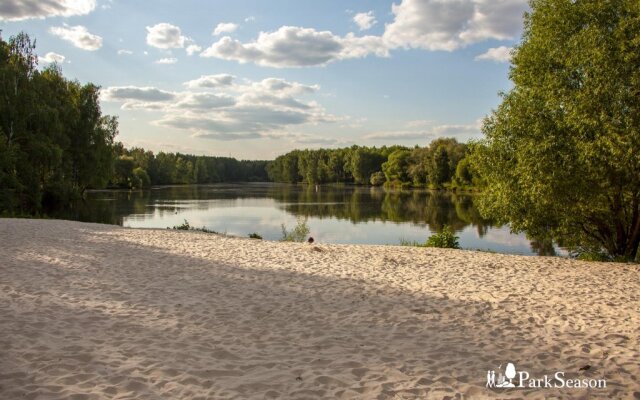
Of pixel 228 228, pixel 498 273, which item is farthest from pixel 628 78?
pixel 228 228

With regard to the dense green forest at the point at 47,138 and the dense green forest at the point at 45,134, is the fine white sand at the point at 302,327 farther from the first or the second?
the dense green forest at the point at 45,134

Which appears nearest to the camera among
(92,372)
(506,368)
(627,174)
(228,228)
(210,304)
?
(92,372)

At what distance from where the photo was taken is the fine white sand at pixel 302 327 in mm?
5480

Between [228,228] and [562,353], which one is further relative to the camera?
[228,228]

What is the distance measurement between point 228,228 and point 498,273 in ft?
79.7

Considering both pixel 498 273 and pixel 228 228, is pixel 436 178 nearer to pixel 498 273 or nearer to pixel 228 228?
pixel 228 228

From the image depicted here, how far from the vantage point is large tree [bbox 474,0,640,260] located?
13539 millimetres

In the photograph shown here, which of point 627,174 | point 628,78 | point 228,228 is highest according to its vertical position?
point 628,78

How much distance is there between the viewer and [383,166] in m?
122

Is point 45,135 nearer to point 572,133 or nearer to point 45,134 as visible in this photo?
point 45,134

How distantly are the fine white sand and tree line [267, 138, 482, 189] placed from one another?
5373cm

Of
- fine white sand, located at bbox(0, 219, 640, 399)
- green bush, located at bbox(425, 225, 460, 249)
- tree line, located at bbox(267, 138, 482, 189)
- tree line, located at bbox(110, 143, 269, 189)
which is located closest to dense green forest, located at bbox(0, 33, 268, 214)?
tree line, located at bbox(110, 143, 269, 189)

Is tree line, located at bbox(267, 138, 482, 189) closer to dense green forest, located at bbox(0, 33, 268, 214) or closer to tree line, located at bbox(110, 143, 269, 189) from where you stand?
tree line, located at bbox(110, 143, 269, 189)

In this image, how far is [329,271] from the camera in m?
13.0
